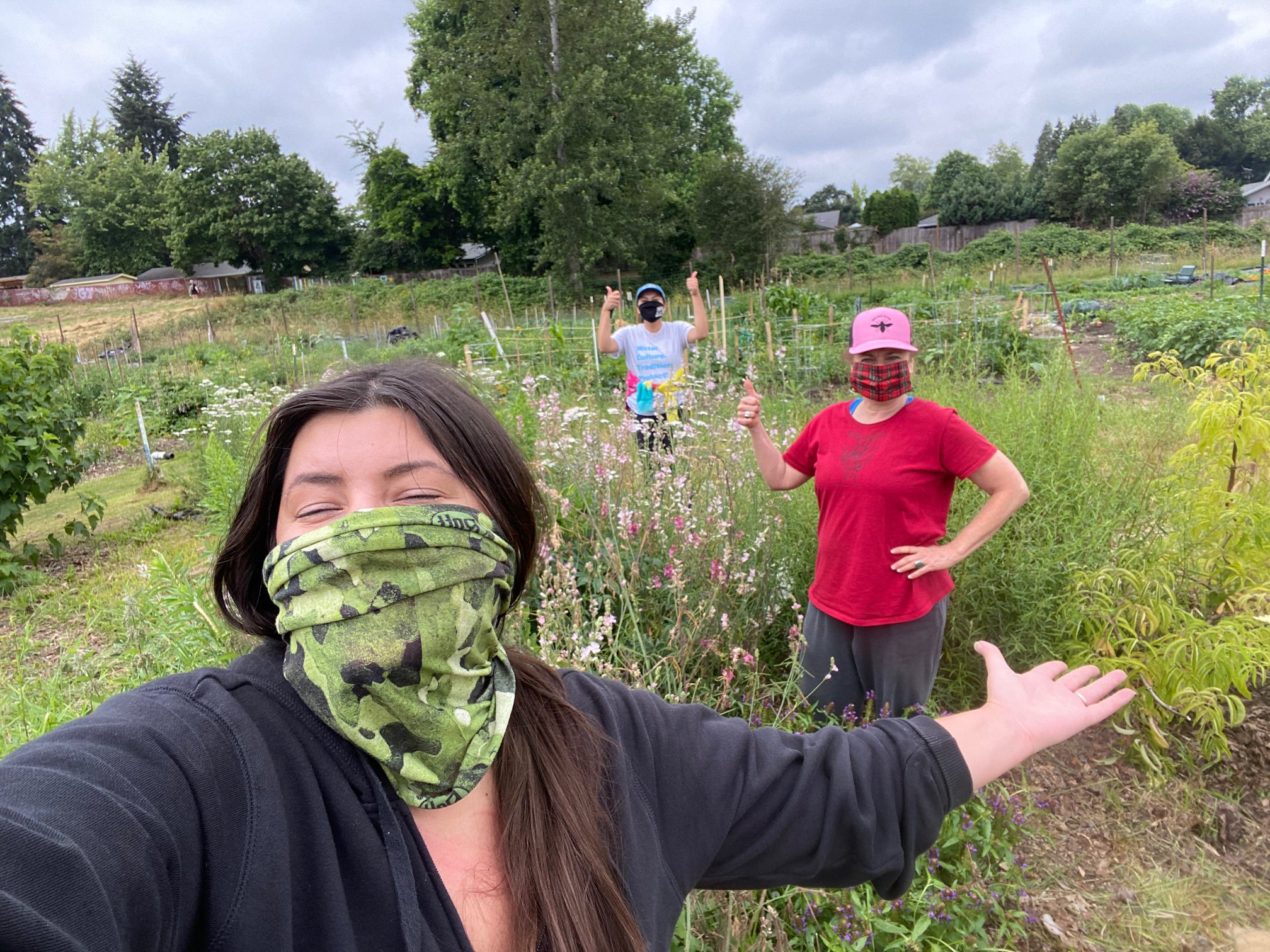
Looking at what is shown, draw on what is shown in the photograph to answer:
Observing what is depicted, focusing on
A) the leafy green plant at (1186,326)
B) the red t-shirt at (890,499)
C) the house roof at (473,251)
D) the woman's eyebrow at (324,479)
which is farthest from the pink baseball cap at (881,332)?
the house roof at (473,251)

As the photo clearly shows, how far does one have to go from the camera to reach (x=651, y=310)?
5570 mm

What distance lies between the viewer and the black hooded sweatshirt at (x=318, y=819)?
0.67 m

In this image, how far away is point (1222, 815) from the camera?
290 centimetres

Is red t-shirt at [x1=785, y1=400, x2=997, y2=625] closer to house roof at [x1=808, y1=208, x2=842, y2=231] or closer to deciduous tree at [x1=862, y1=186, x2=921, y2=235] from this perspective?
deciduous tree at [x1=862, y1=186, x2=921, y2=235]

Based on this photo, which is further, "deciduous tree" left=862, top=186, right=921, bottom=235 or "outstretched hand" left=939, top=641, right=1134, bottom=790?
"deciduous tree" left=862, top=186, right=921, bottom=235

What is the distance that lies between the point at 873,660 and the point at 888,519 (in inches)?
20.6

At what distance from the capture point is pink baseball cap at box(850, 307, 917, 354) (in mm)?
2539

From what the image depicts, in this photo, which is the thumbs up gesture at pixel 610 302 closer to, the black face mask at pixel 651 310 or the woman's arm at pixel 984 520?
the black face mask at pixel 651 310

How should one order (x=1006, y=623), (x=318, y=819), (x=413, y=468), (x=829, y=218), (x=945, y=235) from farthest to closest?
1. (x=829, y=218)
2. (x=945, y=235)
3. (x=1006, y=623)
4. (x=413, y=468)
5. (x=318, y=819)

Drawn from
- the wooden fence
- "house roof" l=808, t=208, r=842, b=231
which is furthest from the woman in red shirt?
"house roof" l=808, t=208, r=842, b=231

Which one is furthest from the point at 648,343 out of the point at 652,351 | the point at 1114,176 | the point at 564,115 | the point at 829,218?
the point at 829,218

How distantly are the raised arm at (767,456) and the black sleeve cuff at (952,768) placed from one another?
169 centimetres

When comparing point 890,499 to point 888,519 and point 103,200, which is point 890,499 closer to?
point 888,519

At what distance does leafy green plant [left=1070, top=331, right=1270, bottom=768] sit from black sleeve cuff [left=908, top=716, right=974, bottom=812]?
2218mm
